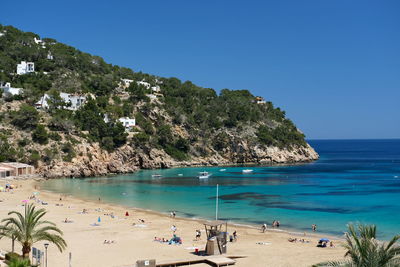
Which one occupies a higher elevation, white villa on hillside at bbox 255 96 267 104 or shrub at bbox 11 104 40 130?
white villa on hillside at bbox 255 96 267 104

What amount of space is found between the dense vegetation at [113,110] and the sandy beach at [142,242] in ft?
107

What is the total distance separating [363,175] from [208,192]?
122ft

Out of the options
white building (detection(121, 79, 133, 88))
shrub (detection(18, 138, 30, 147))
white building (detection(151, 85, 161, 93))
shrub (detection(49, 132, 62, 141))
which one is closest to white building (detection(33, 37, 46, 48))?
white building (detection(121, 79, 133, 88))

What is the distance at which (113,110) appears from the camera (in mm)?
82375

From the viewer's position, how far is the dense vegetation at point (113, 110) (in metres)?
70.3

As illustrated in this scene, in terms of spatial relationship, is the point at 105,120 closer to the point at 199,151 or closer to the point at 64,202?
the point at 199,151

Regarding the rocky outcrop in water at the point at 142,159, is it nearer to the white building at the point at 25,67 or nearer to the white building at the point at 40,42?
the white building at the point at 25,67

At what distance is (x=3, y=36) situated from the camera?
317ft

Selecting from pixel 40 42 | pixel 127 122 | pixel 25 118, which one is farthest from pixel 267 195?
pixel 40 42

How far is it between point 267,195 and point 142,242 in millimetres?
25964

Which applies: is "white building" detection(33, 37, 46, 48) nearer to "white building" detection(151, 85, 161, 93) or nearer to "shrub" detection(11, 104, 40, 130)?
"white building" detection(151, 85, 161, 93)

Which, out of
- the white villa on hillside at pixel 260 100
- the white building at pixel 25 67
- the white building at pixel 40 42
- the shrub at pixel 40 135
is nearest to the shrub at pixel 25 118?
the shrub at pixel 40 135

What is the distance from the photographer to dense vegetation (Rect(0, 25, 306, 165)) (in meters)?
70.3

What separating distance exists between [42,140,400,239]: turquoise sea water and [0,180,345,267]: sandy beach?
4.47m
